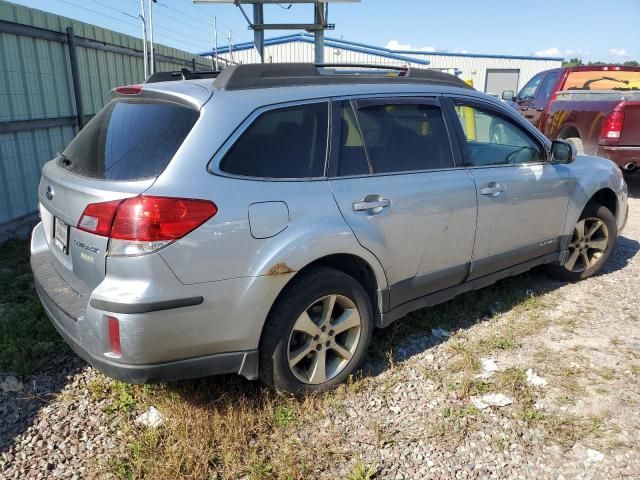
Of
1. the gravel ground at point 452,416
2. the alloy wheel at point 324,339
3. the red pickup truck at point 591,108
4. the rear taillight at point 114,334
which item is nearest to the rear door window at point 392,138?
the alloy wheel at point 324,339

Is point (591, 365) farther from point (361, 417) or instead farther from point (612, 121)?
point (612, 121)

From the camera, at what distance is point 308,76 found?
3027mm

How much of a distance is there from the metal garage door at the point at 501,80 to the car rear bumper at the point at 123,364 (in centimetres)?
3739

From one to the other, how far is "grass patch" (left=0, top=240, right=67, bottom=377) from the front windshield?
9.81 metres

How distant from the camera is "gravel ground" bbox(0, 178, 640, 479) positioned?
8.30 feet

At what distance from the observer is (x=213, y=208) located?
2.39 m

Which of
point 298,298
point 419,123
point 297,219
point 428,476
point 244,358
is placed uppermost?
point 419,123

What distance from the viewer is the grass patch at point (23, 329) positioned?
3.27 meters

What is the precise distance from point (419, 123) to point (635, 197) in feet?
22.1

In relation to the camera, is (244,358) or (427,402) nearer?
(244,358)

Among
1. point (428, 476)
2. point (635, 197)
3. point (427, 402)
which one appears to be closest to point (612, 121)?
point (635, 197)

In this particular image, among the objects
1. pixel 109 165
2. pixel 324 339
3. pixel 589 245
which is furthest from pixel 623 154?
pixel 109 165

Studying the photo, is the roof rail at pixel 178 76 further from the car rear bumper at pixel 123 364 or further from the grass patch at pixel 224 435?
the grass patch at pixel 224 435

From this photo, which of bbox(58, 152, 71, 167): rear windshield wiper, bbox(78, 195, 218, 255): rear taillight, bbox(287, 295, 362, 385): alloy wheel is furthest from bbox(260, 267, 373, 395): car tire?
bbox(58, 152, 71, 167): rear windshield wiper
